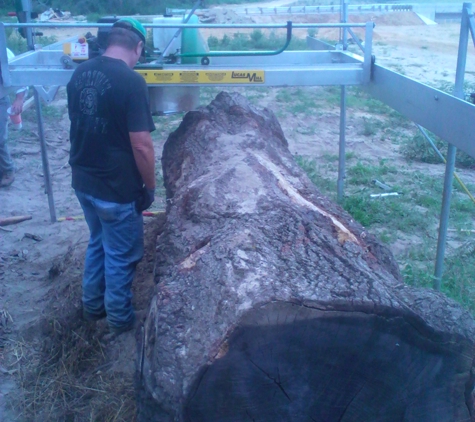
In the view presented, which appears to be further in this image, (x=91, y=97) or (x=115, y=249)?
(x=115, y=249)

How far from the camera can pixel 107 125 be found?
3.21m

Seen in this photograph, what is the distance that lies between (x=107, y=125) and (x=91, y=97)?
176mm

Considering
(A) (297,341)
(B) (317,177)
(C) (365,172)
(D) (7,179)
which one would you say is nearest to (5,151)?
(D) (7,179)

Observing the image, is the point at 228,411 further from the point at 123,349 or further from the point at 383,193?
the point at 383,193

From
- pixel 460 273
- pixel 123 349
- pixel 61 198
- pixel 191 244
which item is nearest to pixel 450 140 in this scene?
pixel 191 244

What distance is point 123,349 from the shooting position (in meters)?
3.53

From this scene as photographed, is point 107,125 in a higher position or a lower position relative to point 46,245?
higher

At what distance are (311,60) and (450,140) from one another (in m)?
2.32

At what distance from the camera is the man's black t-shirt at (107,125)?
3125 millimetres

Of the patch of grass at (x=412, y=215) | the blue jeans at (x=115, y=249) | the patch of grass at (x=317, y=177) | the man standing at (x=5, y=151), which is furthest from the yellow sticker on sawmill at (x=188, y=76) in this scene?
the man standing at (x=5, y=151)

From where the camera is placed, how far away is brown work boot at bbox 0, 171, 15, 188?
6742mm

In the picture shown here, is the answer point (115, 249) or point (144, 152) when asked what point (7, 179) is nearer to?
point (115, 249)

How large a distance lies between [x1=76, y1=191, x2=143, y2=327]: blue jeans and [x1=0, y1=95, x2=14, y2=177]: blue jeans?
368cm

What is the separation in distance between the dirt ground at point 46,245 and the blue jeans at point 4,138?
0.73ft
